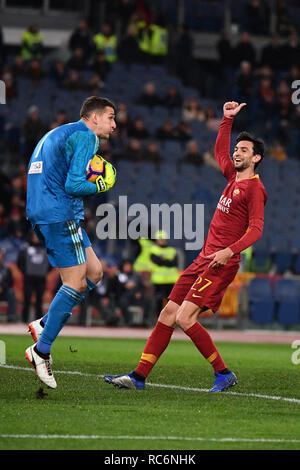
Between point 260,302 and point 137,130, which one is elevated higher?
point 137,130

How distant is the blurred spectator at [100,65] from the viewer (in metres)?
23.5

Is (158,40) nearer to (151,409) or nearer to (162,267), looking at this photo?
(162,267)

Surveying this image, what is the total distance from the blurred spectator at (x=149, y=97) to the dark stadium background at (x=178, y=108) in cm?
5

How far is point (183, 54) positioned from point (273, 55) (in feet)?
8.26

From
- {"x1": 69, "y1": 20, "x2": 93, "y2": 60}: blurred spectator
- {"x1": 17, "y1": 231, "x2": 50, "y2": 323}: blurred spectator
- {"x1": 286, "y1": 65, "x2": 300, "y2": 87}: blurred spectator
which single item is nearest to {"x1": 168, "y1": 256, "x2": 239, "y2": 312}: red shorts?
{"x1": 17, "y1": 231, "x2": 50, "y2": 323}: blurred spectator

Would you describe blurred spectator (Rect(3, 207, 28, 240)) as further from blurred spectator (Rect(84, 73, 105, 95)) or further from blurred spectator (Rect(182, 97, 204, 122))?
blurred spectator (Rect(182, 97, 204, 122))

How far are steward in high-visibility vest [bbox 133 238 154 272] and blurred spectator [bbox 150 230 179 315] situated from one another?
7.0 inches

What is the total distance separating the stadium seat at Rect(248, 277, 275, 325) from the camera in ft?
63.2

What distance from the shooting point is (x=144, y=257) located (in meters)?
19.2

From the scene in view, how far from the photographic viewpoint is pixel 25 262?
1841 cm

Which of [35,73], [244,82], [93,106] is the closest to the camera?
[93,106]

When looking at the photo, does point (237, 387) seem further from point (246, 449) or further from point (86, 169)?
point (246, 449)

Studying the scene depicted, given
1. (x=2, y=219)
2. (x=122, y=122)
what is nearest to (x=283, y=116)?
(x=122, y=122)
